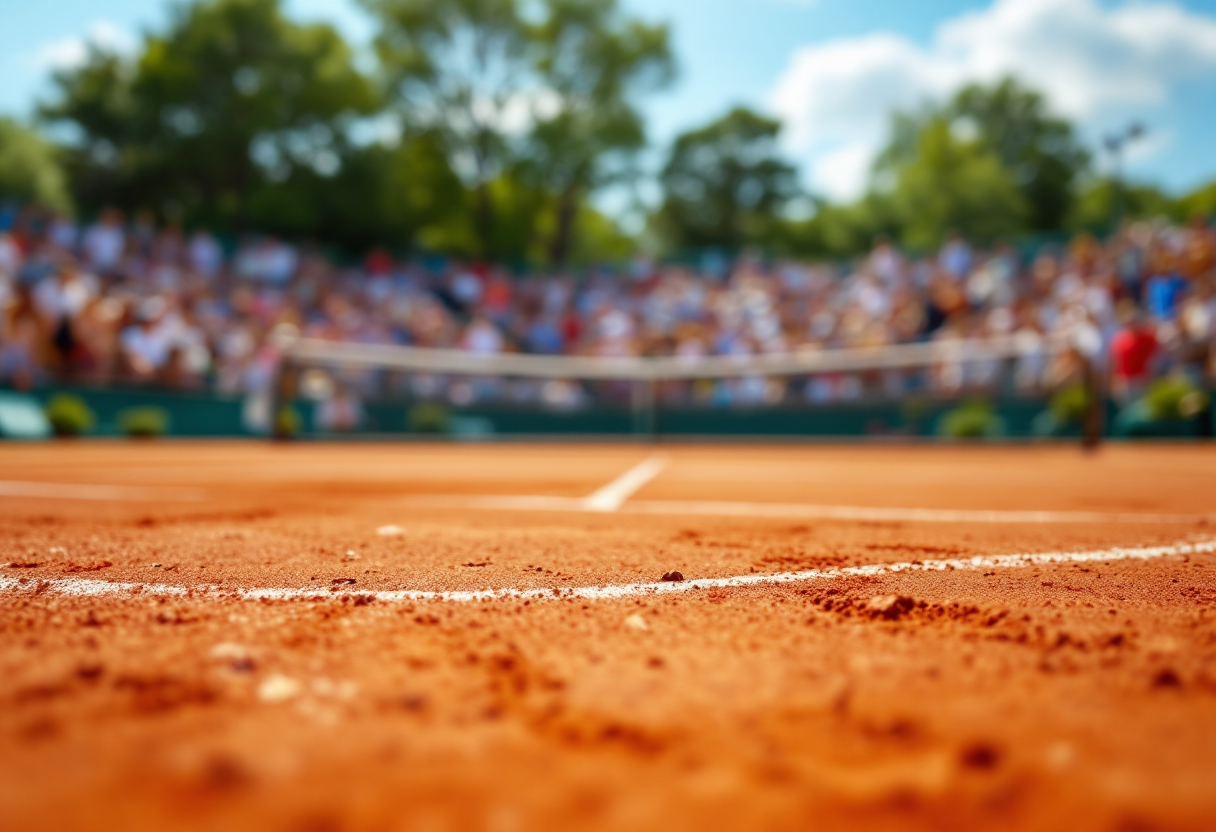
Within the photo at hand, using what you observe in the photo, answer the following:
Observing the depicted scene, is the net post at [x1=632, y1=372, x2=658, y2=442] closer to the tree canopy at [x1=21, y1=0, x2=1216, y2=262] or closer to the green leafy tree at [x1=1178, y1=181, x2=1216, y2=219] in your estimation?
the tree canopy at [x1=21, y1=0, x2=1216, y2=262]

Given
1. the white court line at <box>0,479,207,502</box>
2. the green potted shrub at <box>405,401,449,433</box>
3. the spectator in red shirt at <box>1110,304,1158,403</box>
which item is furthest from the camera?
the green potted shrub at <box>405,401,449,433</box>

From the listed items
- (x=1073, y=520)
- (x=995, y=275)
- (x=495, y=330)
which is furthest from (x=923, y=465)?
(x=495, y=330)

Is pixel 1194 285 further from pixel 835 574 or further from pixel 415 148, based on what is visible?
pixel 415 148

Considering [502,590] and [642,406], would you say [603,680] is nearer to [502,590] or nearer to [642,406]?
[502,590]

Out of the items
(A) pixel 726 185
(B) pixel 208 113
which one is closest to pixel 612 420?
(B) pixel 208 113

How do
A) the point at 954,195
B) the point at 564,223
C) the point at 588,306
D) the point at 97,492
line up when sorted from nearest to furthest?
the point at 97,492, the point at 588,306, the point at 564,223, the point at 954,195

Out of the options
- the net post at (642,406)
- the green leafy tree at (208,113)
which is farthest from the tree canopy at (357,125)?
the net post at (642,406)

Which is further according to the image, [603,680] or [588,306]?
[588,306]

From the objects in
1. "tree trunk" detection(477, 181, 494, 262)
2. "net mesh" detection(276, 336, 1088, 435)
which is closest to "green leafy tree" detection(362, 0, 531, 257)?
"tree trunk" detection(477, 181, 494, 262)
